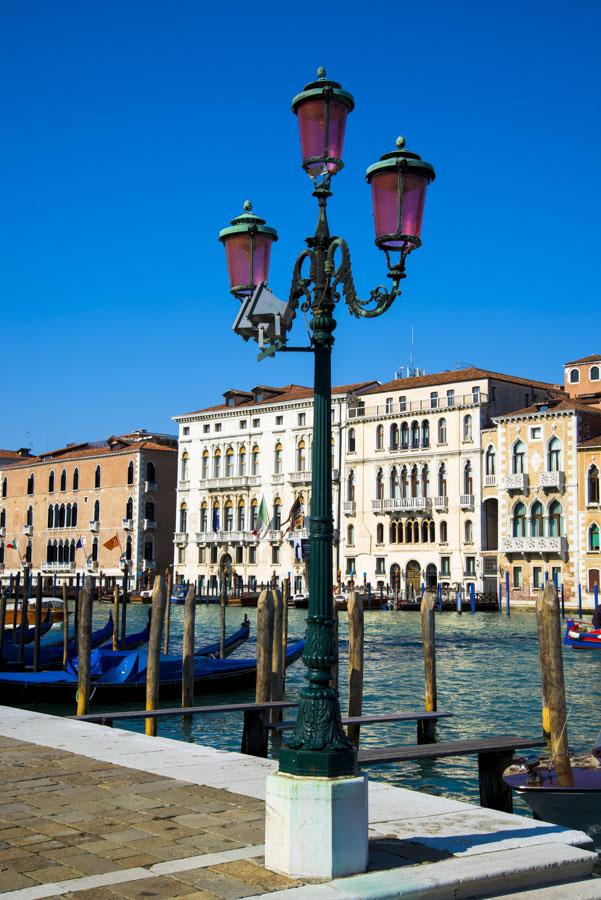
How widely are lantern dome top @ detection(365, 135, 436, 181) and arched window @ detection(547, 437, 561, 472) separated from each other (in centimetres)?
A: 3533

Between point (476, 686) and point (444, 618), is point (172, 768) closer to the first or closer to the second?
point (476, 686)

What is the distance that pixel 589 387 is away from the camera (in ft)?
140

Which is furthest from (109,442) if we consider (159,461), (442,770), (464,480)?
(442,770)

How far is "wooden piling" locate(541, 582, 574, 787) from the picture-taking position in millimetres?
7809

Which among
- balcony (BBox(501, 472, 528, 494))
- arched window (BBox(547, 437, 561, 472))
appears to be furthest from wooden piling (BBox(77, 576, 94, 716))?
balcony (BBox(501, 472, 528, 494))

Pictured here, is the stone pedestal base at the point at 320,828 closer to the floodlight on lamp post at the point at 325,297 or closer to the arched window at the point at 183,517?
the floodlight on lamp post at the point at 325,297

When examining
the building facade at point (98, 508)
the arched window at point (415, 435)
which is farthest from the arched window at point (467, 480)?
the building facade at point (98, 508)

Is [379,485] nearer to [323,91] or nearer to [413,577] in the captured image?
[413,577]

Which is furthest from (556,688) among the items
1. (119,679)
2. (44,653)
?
(44,653)

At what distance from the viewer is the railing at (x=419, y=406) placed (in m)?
41.7

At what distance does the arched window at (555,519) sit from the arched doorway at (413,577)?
21.0 feet

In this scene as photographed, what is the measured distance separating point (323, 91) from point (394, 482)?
40.7 m

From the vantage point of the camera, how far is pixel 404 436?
4441 cm

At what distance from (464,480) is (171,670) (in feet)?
93.7
